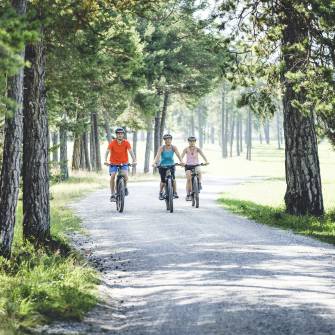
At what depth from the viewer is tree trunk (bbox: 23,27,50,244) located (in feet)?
29.3

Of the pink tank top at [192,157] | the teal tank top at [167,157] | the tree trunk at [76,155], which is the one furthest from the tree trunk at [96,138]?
the teal tank top at [167,157]

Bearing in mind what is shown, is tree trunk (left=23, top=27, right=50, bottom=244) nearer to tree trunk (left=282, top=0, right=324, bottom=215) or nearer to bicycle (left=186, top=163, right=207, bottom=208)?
tree trunk (left=282, top=0, right=324, bottom=215)

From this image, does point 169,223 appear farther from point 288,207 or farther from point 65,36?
point 65,36

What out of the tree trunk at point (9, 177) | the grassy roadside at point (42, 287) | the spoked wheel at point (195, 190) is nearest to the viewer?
the grassy roadside at point (42, 287)

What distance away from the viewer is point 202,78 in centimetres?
3603

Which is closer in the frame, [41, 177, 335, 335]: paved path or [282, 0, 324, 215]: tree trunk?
[41, 177, 335, 335]: paved path

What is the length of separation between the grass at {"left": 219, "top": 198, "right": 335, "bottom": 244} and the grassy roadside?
5.45m

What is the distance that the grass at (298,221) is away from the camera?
39.3ft

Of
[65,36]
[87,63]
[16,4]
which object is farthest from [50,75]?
[16,4]

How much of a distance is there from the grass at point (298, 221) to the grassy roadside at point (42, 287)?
5449 millimetres

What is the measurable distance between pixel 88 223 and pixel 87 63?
383cm

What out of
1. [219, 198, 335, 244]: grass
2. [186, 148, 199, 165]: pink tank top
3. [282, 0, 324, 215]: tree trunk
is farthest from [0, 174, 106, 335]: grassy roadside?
[186, 148, 199, 165]: pink tank top

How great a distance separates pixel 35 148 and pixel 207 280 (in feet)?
11.9

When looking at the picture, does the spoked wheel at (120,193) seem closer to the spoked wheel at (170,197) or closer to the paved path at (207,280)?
the spoked wheel at (170,197)
